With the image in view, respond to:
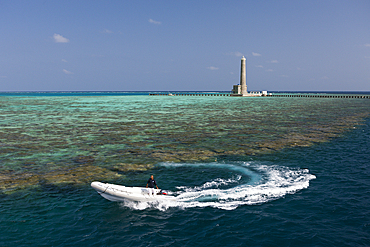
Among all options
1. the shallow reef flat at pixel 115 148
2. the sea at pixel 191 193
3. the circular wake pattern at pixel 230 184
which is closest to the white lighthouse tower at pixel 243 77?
the shallow reef flat at pixel 115 148

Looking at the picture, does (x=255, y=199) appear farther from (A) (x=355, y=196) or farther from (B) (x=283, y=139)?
(B) (x=283, y=139)

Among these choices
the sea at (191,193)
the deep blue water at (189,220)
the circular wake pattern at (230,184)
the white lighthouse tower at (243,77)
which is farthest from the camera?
the white lighthouse tower at (243,77)

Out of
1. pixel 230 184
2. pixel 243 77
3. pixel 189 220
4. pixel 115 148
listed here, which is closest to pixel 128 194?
pixel 189 220

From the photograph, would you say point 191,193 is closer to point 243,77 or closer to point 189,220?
point 189,220

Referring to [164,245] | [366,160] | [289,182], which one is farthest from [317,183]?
[164,245]

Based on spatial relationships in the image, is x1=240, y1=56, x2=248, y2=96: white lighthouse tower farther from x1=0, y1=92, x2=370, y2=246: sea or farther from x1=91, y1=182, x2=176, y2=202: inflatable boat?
x1=91, y1=182, x2=176, y2=202: inflatable boat

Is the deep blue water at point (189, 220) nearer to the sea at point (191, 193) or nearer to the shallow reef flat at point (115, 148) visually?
the sea at point (191, 193)
